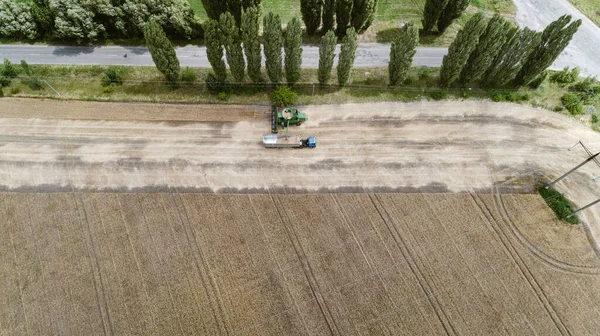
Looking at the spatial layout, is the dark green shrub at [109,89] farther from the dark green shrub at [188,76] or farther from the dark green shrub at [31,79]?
the dark green shrub at [188,76]

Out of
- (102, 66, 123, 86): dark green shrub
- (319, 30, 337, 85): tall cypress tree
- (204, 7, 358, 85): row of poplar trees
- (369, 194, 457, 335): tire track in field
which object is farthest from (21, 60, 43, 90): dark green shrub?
(369, 194, 457, 335): tire track in field

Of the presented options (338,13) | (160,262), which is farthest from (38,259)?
(338,13)

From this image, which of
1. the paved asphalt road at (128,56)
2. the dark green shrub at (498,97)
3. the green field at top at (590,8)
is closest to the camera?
the dark green shrub at (498,97)

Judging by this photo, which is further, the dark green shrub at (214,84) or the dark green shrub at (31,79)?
the dark green shrub at (214,84)

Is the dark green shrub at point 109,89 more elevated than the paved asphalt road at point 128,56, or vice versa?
the paved asphalt road at point 128,56

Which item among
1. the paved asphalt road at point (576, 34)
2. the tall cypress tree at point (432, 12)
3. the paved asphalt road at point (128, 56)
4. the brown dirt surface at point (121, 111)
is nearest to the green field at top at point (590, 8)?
the paved asphalt road at point (576, 34)

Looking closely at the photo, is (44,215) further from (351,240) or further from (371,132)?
(371,132)

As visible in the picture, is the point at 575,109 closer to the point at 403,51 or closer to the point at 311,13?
the point at 403,51
